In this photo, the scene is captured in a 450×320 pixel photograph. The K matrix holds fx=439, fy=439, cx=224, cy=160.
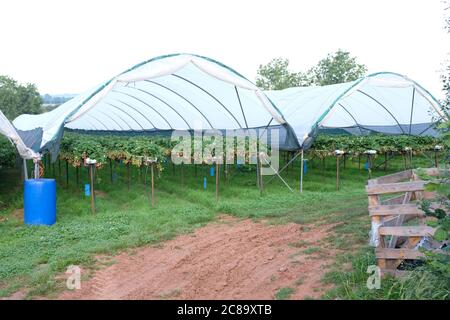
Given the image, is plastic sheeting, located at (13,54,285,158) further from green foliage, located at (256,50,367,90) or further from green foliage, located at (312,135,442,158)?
green foliage, located at (256,50,367,90)

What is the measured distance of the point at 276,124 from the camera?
12695 millimetres

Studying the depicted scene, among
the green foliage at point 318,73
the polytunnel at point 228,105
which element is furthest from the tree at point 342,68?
the polytunnel at point 228,105

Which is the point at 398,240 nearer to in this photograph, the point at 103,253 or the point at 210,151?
the point at 103,253

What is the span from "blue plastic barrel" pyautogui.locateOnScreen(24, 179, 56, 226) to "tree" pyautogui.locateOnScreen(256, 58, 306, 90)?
3034cm

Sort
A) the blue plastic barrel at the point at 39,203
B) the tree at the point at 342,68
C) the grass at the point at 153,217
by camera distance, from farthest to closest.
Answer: the tree at the point at 342,68 → the blue plastic barrel at the point at 39,203 → the grass at the point at 153,217

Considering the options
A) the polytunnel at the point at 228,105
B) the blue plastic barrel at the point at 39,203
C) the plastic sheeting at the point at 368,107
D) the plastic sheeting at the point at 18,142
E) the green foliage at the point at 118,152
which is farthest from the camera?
the plastic sheeting at the point at 368,107

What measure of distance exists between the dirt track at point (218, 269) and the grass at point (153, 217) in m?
0.22

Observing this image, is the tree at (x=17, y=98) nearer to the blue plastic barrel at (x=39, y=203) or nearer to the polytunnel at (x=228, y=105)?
the polytunnel at (x=228, y=105)

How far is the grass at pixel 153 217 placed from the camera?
522 cm

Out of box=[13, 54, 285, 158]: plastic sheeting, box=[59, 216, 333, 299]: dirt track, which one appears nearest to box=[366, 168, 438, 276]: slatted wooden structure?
box=[59, 216, 333, 299]: dirt track

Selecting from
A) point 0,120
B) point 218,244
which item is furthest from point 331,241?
point 0,120

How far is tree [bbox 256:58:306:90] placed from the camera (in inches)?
1427
